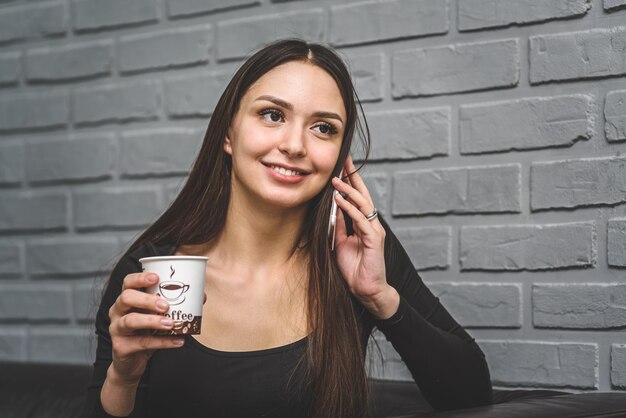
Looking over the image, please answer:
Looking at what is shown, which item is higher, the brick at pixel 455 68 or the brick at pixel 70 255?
the brick at pixel 455 68

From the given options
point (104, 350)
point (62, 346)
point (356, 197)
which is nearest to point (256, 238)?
point (356, 197)

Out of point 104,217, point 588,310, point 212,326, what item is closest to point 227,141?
point 212,326

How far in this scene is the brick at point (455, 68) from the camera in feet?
5.99

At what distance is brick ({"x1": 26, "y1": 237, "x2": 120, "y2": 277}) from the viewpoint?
230 centimetres

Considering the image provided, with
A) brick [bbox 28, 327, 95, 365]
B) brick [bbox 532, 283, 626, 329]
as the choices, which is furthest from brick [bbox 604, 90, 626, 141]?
brick [bbox 28, 327, 95, 365]

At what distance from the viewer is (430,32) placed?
1.92 metres

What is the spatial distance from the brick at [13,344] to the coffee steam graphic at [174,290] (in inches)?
52.1

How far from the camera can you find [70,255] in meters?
2.35

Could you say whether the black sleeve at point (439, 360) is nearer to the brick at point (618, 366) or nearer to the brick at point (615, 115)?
the brick at point (618, 366)

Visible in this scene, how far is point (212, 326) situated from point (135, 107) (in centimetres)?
82

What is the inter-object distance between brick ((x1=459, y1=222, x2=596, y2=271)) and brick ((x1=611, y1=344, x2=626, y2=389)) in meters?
0.17

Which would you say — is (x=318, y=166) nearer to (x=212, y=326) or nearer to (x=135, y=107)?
(x=212, y=326)

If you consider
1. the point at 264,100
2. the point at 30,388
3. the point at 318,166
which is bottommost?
the point at 30,388

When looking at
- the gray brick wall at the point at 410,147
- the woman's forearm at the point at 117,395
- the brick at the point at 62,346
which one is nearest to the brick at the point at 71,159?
the gray brick wall at the point at 410,147
